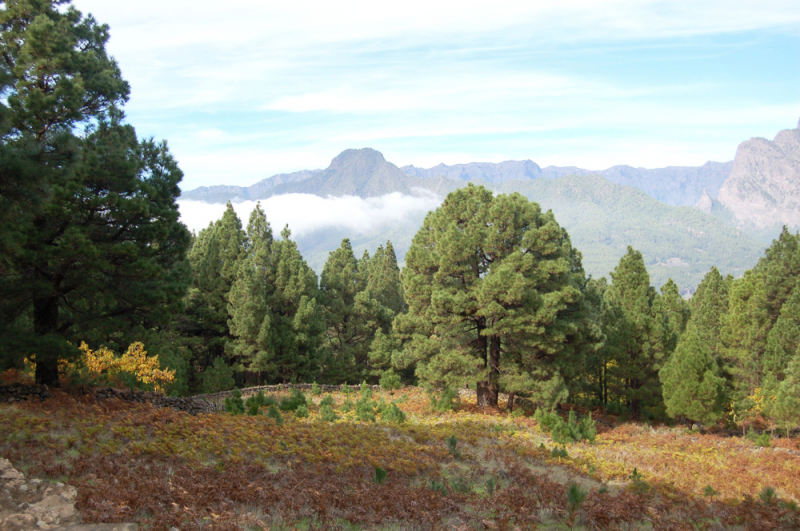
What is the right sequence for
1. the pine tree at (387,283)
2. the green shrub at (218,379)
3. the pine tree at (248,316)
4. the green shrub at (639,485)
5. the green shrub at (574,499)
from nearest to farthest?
the green shrub at (574,499), the green shrub at (639,485), the green shrub at (218,379), the pine tree at (248,316), the pine tree at (387,283)

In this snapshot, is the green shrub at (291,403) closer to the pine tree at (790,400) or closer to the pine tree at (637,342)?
the pine tree at (637,342)

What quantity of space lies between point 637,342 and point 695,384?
530 cm

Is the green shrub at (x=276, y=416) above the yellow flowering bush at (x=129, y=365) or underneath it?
underneath

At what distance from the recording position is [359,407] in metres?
16.7

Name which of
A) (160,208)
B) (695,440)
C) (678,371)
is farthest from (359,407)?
(678,371)

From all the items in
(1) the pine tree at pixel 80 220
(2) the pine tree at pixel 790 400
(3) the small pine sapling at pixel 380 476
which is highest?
(1) the pine tree at pixel 80 220

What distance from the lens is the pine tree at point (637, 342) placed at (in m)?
26.7

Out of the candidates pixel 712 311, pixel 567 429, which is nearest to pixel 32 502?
pixel 567 429

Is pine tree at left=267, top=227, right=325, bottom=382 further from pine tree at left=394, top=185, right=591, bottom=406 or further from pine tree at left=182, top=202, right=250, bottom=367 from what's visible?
pine tree at left=394, top=185, right=591, bottom=406

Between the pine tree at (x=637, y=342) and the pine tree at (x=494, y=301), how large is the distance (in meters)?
7.51

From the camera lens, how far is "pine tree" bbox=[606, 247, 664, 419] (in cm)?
2672

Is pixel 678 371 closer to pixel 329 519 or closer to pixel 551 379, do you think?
pixel 551 379

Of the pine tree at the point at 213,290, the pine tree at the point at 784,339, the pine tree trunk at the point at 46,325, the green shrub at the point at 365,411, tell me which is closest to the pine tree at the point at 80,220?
the pine tree trunk at the point at 46,325

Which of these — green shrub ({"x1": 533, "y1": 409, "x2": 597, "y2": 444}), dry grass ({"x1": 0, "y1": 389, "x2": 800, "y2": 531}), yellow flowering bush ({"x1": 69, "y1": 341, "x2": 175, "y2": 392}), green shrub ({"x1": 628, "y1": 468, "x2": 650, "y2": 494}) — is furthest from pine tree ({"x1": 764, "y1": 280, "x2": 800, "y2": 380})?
yellow flowering bush ({"x1": 69, "y1": 341, "x2": 175, "y2": 392})
